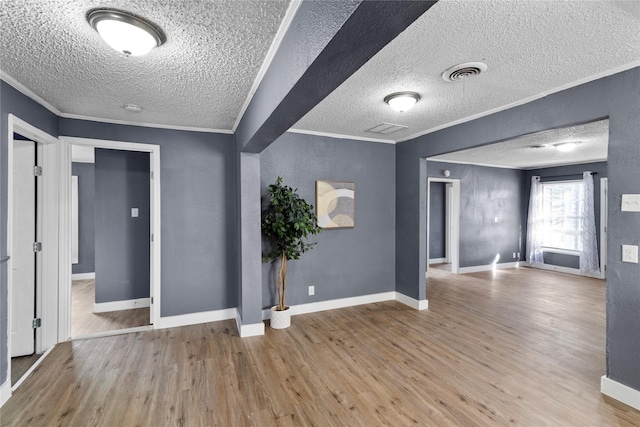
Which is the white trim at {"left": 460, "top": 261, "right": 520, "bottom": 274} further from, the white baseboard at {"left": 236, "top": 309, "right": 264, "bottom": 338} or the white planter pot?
the white baseboard at {"left": 236, "top": 309, "right": 264, "bottom": 338}

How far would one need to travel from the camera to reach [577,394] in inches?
90.0

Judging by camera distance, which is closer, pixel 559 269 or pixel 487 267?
pixel 559 269

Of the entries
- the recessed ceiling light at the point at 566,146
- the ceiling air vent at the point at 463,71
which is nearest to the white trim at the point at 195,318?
the ceiling air vent at the point at 463,71

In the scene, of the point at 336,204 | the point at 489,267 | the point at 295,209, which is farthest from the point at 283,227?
the point at 489,267

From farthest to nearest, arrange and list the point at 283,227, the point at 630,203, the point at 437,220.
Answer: the point at 437,220 → the point at 283,227 → the point at 630,203

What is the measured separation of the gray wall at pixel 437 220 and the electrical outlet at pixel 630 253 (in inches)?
228

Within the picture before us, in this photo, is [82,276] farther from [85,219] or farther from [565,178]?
[565,178]

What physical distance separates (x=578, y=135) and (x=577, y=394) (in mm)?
3343

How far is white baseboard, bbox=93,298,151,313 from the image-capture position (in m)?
4.13

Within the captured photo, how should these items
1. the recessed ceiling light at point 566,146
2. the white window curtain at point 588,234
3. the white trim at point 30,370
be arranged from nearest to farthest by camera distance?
the white trim at point 30,370 → the recessed ceiling light at point 566,146 → the white window curtain at point 588,234

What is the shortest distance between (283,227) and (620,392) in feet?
10.2

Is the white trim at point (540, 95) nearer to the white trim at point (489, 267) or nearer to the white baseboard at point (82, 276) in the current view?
the white trim at point (489, 267)

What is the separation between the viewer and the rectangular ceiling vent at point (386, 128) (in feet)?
12.3

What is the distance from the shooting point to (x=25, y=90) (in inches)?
95.6
